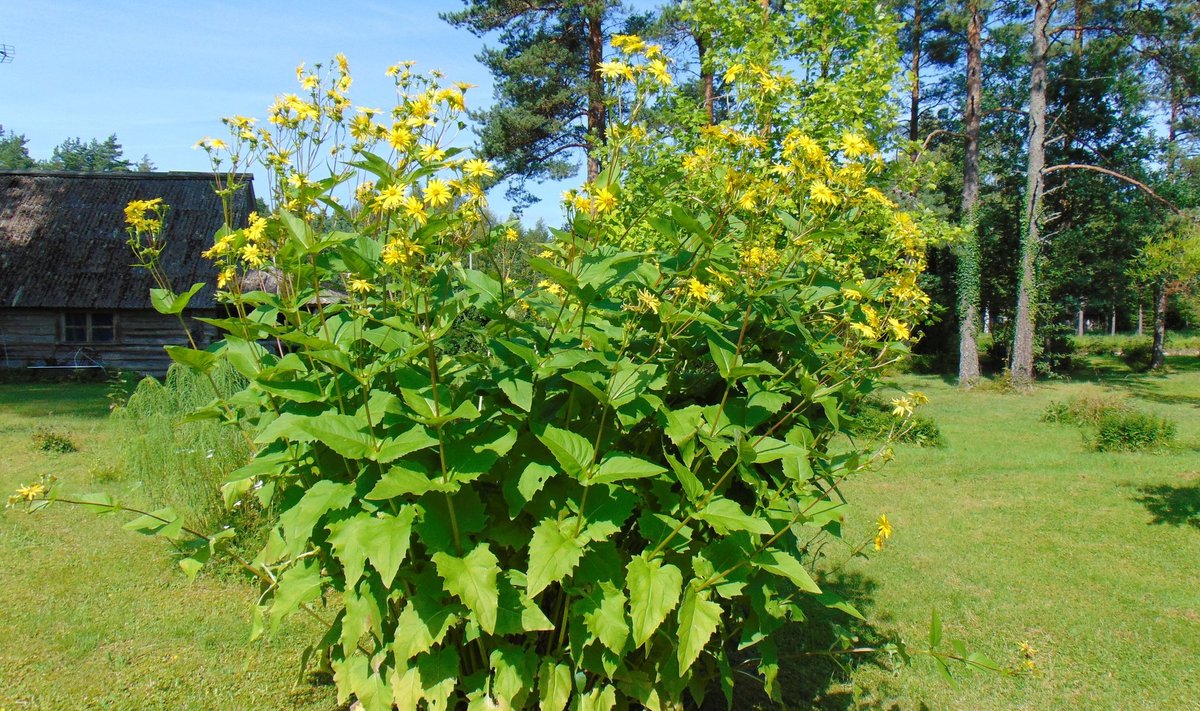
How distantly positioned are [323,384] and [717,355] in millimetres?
1184

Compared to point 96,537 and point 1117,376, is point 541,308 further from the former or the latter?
point 1117,376

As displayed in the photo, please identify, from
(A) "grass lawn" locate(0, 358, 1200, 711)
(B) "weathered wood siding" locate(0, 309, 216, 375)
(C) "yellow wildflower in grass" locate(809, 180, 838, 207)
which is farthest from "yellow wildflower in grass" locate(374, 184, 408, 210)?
(B) "weathered wood siding" locate(0, 309, 216, 375)

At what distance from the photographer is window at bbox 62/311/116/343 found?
1862 cm

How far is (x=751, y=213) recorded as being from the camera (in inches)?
94.4

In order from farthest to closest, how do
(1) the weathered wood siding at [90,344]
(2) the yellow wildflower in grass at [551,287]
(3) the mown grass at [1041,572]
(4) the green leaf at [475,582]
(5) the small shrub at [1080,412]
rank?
(1) the weathered wood siding at [90,344] < (5) the small shrub at [1080,412] < (3) the mown grass at [1041,572] < (2) the yellow wildflower in grass at [551,287] < (4) the green leaf at [475,582]

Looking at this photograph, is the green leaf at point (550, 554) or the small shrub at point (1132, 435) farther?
the small shrub at point (1132, 435)

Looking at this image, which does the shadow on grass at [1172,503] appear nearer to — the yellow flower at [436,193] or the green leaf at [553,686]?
the green leaf at [553,686]

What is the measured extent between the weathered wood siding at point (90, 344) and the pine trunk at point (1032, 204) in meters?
19.5

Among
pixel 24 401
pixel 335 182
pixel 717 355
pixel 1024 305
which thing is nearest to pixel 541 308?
pixel 717 355

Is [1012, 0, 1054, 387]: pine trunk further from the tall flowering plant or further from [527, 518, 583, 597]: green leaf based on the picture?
[527, 518, 583, 597]: green leaf

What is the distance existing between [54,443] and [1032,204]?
20384 mm

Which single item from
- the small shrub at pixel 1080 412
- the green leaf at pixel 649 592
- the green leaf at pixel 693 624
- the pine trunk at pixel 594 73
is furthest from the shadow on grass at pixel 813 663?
the pine trunk at pixel 594 73

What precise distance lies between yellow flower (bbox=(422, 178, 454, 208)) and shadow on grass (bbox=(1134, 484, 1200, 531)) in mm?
7639

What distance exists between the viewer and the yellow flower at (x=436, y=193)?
196cm
